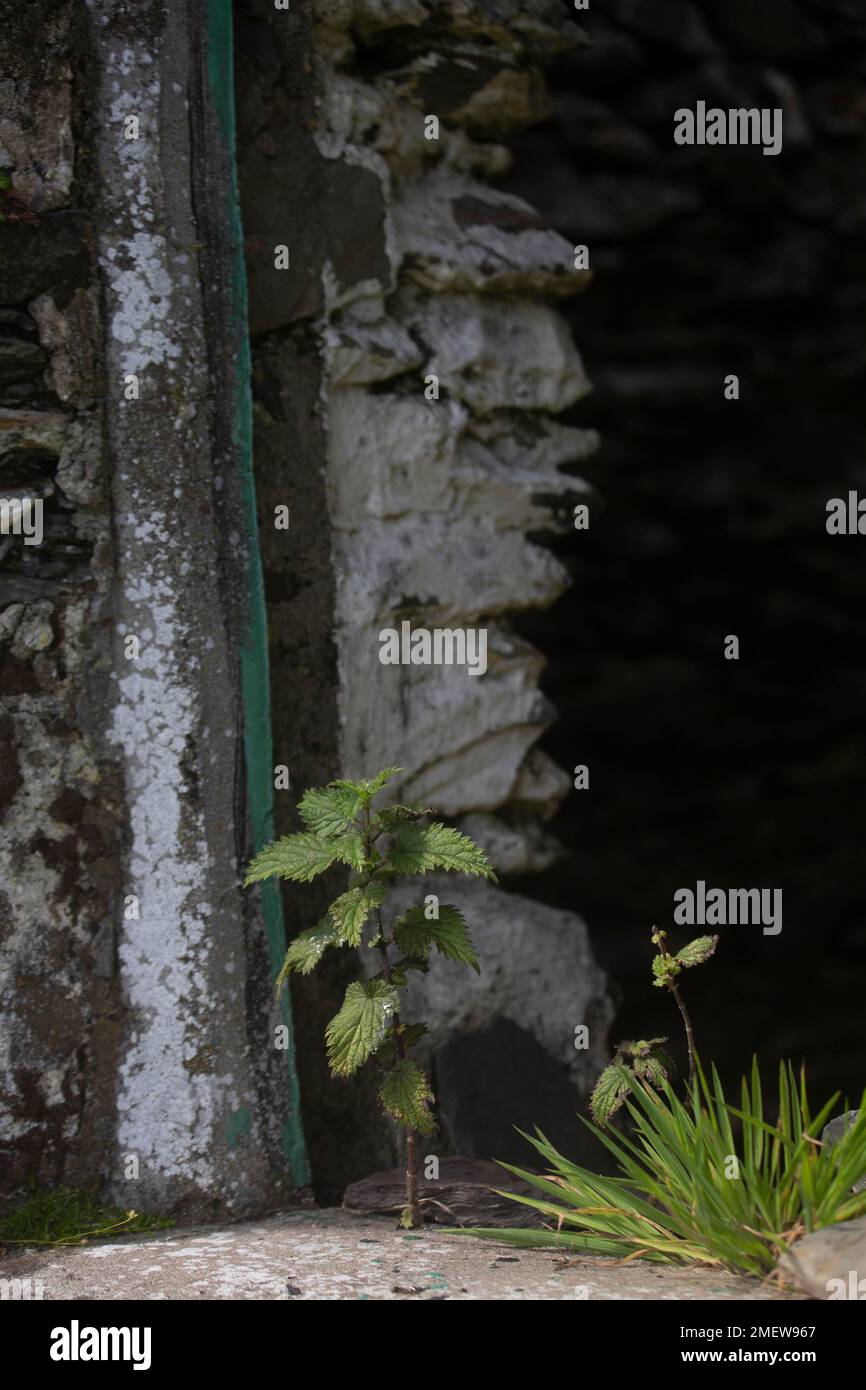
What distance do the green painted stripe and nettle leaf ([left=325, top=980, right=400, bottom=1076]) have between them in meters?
0.31

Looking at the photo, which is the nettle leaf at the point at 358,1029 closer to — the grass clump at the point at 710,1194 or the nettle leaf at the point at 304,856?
the nettle leaf at the point at 304,856

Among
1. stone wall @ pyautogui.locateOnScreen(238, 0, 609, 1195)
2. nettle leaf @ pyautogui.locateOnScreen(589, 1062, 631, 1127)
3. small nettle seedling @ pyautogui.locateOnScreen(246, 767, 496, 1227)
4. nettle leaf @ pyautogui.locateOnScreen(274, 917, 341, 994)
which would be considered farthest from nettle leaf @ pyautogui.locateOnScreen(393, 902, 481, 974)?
stone wall @ pyautogui.locateOnScreen(238, 0, 609, 1195)

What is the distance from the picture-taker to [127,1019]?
2.14m

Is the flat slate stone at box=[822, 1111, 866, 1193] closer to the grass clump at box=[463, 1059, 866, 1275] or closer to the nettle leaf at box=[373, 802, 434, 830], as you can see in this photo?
the grass clump at box=[463, 1059, 866, 1275]

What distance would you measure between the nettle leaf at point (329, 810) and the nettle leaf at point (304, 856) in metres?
0.02

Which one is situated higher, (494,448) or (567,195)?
(567,195)

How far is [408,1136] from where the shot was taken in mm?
2076

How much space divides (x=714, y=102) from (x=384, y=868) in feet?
6.21

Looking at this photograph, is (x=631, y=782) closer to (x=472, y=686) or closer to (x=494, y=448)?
(x=472, y=686)

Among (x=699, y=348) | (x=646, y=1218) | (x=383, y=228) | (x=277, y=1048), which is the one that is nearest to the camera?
(x=646, y=1218)

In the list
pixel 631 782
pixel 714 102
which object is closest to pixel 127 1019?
pixel 631 782

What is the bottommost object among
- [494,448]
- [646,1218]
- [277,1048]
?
[646,1218]

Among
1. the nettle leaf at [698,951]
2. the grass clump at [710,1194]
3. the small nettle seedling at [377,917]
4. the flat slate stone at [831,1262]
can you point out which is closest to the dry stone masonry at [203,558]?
the small nettle seedling at [377,917]

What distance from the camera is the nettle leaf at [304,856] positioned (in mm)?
1983
